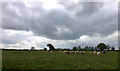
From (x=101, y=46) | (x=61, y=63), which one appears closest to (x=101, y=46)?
(x=101, y=46)

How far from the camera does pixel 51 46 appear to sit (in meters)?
114

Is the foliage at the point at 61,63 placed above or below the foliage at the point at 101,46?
below

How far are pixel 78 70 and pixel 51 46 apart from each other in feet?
340

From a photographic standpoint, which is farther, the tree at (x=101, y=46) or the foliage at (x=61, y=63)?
the tree at (x=101, y=46)

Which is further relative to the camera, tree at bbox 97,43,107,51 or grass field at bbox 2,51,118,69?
tree at bbox 97,43,107,51

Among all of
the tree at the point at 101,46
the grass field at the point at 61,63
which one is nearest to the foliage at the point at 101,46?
the tree at the point at 101,46

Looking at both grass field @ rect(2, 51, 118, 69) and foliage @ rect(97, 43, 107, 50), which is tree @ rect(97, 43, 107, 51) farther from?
grass field @ rect(2, 51, 118, 69)

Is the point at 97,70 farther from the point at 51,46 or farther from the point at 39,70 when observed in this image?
the point at 51,46

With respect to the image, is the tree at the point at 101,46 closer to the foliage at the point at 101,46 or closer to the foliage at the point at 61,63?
the foliage at the point at 101,46

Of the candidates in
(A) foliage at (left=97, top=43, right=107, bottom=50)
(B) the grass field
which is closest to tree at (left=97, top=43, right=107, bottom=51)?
(A) foliage at (left=97, top=43, right=107, bottom=50)

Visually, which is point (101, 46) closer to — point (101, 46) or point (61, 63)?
point (101, 46)

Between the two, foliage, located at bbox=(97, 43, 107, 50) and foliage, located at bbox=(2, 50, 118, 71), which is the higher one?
foliage, located at bbox=(97, 43, 107, 50)

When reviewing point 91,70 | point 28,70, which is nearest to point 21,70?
point 28,70

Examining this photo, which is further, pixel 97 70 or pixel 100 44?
pixel 100 44
